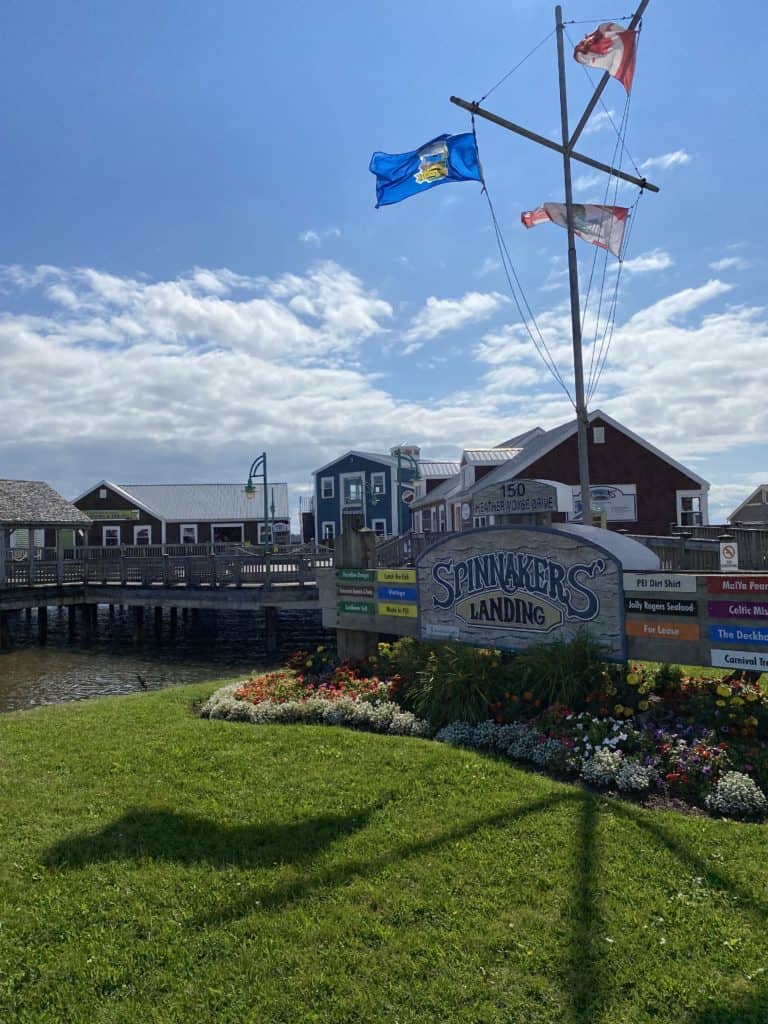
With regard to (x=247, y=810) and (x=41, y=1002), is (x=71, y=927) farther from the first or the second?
(x=247, y=810)

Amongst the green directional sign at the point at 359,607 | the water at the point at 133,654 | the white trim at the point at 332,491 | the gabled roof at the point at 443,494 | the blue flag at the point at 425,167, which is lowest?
the water at the point at 133,654

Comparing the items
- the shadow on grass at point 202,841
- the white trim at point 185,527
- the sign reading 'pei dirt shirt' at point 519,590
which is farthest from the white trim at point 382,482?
the shadow on grass at point 202,841

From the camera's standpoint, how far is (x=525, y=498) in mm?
11227

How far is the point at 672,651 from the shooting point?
908 cm

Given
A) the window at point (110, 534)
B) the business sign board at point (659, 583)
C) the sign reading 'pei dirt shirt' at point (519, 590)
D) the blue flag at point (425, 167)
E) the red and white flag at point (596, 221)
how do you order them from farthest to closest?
the window at point (110, 534) < the red and white flag at point (596, 221) < the blue flag at point (425, 167) < the sign reading 'pei dirt shirt' at point (519, 590) < the business sign board at point (659, 583)

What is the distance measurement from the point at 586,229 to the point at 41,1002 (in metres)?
15.3

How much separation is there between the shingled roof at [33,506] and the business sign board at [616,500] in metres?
24.0

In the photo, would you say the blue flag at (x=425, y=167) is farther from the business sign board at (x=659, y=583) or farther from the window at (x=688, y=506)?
the window at (x=688, y=506)

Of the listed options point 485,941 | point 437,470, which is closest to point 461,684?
point 485,941

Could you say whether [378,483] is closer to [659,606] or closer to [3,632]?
[3,632]

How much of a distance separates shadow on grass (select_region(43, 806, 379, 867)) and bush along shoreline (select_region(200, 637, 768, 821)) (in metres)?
2.70

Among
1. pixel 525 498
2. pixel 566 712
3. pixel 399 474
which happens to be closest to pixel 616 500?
pixel 399 474

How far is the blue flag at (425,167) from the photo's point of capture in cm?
1434

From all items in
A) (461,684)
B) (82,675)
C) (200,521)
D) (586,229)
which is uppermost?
(586,229)
